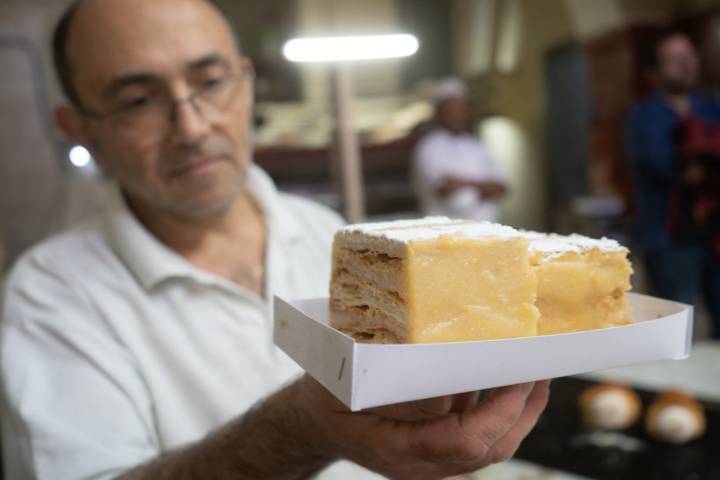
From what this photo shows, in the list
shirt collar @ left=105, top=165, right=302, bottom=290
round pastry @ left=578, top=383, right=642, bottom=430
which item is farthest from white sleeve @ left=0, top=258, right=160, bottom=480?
round pastry @ left=578, top=383, right=642, bottom=430

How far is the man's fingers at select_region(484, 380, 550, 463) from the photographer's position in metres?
0.77

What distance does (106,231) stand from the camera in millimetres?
1475

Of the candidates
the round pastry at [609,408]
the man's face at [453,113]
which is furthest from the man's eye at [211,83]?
the man's face at [453,113]

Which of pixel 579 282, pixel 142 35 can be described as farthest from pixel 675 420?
pixel 142 35

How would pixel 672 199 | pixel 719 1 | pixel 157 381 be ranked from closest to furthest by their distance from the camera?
pixel 157 381
pixel 672 199
pixel 719 1

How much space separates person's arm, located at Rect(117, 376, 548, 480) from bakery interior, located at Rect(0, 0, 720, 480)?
798 mm

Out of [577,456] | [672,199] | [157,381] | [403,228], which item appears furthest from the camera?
[672,199]

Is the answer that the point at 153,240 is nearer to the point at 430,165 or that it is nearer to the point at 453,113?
the point at 430,165

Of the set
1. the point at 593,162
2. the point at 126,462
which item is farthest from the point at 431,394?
the point at 593,162

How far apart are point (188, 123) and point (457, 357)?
32.0 inches

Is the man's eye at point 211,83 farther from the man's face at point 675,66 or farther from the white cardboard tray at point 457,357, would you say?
the man's face at point 675,66

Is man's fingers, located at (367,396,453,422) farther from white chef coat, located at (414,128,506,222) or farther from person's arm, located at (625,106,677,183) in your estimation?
white chef coat, located at (414,128,506,222)

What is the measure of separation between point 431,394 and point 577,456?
3.64 feet

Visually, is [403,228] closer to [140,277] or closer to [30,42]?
[140,277]
